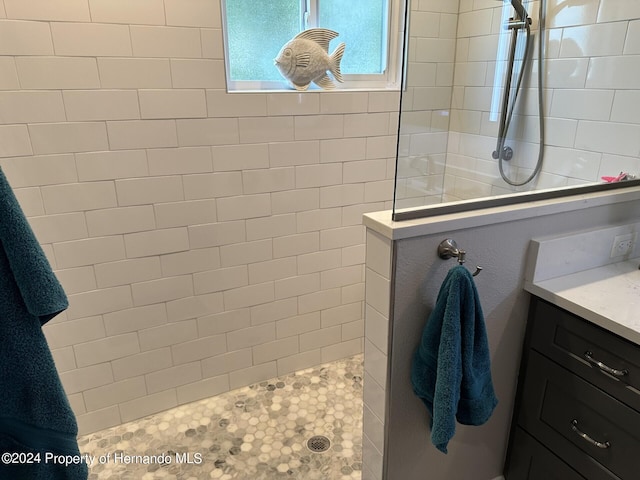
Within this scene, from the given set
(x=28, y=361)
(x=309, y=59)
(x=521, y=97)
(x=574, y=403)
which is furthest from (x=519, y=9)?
(x=28, y=361)

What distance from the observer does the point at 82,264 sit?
6.14ft

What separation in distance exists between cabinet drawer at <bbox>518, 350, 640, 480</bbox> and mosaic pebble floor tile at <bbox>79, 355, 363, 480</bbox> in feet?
2.47

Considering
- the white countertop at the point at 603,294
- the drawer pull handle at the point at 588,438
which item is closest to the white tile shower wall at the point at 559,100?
the white countertop at the point at 603,294

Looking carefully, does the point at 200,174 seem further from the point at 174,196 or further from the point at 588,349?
the point at 588,349

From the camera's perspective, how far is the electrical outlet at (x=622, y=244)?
1.56m

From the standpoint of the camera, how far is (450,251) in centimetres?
127

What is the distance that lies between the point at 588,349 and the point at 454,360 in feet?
1.43

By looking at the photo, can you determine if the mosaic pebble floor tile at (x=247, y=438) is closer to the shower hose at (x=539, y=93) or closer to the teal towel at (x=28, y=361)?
the teal towel at (x=28, y=361)

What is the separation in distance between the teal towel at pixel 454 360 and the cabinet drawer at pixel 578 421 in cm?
27

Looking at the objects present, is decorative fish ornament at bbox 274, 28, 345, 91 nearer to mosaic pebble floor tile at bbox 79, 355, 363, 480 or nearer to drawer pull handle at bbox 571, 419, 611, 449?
mosaic pebble floor tile at bbox 79, 355, 363, 480

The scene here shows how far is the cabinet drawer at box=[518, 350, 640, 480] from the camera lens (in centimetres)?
124

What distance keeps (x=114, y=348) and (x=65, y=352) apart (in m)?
0.19

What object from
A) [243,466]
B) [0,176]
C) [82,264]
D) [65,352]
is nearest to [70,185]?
[82,264]

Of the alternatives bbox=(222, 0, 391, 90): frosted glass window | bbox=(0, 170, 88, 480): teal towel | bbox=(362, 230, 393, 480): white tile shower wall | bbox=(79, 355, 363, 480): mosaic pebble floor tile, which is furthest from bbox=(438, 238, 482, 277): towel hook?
bbox=(222, 0, 391, 90): frosted glass window
